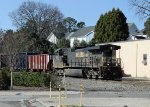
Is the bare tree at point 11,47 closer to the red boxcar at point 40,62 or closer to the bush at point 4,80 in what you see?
the red boxcar at point 40,62

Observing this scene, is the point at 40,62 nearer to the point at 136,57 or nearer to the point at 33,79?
the point at 136,57

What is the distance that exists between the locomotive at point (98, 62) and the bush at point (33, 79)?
15.1 metres

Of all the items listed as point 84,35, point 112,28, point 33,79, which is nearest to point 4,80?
point 33,79

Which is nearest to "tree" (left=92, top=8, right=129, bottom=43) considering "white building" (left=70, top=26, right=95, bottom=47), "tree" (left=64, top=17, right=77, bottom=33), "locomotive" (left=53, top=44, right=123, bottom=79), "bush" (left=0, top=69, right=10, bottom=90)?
"locomotive" (left=53, top=44, right=123, bottom=79)

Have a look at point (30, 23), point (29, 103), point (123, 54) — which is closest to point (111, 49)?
point (123, 54)

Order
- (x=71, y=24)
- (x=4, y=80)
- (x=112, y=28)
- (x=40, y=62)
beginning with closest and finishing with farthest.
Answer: (x=4, y=80) → (x=40, y=62) → (x=112, y=28) → (x=71, y=24)

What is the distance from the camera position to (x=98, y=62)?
144 ft

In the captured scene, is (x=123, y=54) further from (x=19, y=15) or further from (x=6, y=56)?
(x=19, y=15)

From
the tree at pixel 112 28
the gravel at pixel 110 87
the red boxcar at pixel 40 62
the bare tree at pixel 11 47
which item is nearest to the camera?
the gravel at pixel 110 87

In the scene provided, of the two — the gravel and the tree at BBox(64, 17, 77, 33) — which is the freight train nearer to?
the gravel

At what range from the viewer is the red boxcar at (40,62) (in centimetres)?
5496

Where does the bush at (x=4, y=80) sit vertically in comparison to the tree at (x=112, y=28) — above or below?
below

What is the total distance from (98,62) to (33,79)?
1587 cm

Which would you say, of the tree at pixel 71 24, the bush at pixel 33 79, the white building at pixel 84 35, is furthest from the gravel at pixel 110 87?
the tree at pixel 71 24
